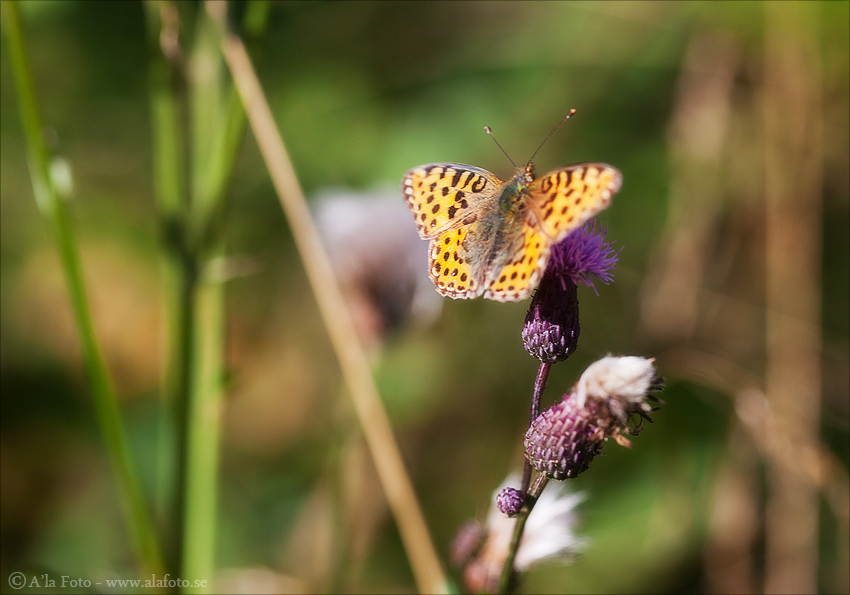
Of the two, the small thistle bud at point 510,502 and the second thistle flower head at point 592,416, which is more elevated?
the second thistle flower head at point 592,416

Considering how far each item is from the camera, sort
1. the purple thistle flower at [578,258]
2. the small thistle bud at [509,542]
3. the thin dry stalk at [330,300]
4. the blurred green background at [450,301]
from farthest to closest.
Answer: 1. the blurred green background at [450,301]
2. the thin dry stalk at [330,300]
3. the small thistle bud at [509,542]
4. the purple thistle flower at [578,258]

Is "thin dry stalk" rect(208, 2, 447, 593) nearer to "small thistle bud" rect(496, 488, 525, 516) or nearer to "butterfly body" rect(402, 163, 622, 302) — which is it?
"butterfly body" rect(402, 163, 622, 302)

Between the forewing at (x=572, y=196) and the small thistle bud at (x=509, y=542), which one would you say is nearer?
the forewing at (x=572, y=196)

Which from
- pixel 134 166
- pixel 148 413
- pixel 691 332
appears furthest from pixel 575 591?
pixel 134 166

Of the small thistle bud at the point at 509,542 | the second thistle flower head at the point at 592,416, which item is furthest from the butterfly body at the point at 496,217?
the small thistle bud at the point at 509,542

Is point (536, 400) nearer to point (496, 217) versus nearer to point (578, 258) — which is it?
point (578, 258)

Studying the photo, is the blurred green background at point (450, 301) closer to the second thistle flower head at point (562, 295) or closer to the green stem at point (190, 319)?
the green stem at point (190, 319)

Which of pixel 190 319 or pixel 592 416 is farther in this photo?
pixel 190 319

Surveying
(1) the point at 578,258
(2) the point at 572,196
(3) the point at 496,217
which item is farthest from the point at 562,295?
(3) the point at 496,217
